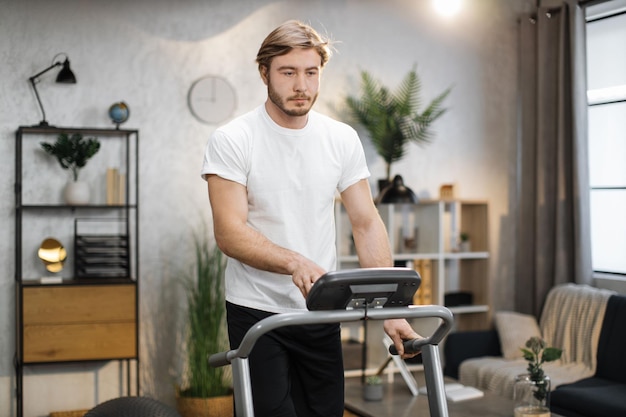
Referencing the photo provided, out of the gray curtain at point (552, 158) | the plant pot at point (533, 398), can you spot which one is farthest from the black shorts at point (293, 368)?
the gray curtain at point (552, 158)

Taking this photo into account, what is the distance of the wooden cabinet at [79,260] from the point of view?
450 cm

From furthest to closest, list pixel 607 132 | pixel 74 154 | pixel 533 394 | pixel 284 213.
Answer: pixel 607 132, pixel 74 154, pixel 533 394, pixel 284 213

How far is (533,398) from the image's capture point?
3719mm

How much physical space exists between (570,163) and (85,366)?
3.36 m

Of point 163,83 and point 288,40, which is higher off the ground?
point 163,83

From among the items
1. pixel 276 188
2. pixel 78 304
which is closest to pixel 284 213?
pixel 276 188

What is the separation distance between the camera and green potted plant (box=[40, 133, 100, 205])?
460 cm

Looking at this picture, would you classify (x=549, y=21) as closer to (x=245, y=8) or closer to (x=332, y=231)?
(x=245, y=8)

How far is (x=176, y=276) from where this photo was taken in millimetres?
5055

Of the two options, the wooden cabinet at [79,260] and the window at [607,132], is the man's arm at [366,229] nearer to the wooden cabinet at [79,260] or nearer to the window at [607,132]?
the wooden cabinet at [79,260]

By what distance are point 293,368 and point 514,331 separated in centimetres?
317

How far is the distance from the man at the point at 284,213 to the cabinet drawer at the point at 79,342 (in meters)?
2.43

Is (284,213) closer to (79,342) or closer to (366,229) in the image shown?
(366,229)

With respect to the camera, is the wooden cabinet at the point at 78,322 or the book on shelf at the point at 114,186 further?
the book on shelf at the point at 114,186
